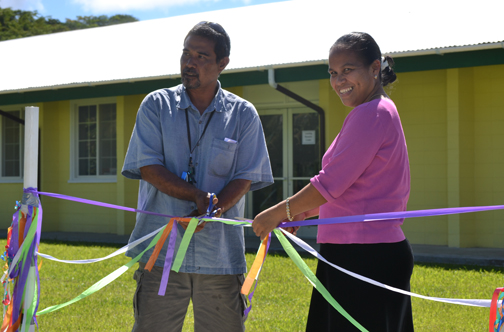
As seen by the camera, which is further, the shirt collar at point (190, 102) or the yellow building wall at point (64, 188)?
the yellow building wall at point (64, 188)

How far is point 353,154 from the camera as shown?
2238 millimetres

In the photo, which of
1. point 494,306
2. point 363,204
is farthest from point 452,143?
point 494,306

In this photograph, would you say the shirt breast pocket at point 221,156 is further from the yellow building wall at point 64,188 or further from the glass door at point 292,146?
the yellow building wall at point 64,188

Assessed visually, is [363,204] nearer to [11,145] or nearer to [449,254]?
[449,254]

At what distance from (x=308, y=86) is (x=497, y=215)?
13.3 feet

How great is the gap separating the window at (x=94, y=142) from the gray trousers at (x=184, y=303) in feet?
32.0

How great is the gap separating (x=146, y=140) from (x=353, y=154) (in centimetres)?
108

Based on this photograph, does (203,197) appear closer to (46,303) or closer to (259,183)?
(259,183)

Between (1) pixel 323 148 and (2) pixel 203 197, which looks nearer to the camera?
(2) pixel 203 197

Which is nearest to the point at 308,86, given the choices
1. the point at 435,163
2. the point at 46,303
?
the point at 435,163

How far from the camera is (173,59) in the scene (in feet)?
37.5

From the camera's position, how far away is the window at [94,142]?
12469mm

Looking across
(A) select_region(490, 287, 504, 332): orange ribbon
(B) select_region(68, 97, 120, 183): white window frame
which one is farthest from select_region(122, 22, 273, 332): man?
(B) select_region(68, 97, 120, 183): white window frame

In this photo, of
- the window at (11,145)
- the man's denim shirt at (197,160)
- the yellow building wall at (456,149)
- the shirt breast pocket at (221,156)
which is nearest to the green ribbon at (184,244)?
the man's denim shirt at (197,160)
